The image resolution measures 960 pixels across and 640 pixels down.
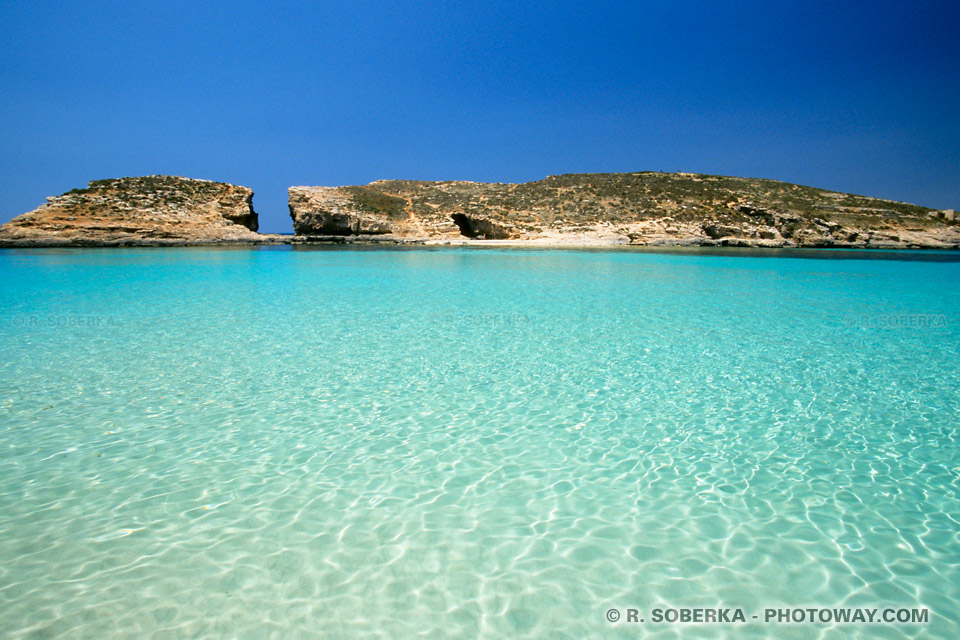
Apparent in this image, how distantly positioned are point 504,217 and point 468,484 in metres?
43.5

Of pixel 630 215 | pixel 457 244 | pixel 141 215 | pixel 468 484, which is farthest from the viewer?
pixel 630 215

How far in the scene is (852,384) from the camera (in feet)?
17.9

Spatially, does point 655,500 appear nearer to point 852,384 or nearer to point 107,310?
point 852,384

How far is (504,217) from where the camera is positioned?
149ft

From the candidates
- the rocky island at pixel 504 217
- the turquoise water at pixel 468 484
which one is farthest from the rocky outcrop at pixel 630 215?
the turquoise water at pixel 468 484

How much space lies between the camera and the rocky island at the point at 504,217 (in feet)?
133

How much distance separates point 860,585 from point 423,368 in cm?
452

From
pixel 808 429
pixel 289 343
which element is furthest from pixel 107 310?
pixel 808 429

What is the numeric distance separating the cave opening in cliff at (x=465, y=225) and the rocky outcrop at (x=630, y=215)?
0.12 meters

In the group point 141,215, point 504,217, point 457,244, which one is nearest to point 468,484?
point 457,244

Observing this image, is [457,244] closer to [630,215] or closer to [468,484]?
[630,215]

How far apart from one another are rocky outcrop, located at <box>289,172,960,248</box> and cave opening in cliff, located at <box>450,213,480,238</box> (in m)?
0.12

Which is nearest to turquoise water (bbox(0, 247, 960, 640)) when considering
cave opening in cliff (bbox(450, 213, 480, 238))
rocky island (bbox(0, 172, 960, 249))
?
rocky island (bbox(0, 172, 960, 249))

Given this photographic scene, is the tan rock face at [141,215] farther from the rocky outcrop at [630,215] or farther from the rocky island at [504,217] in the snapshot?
the rocky outcrop at [630,215]
